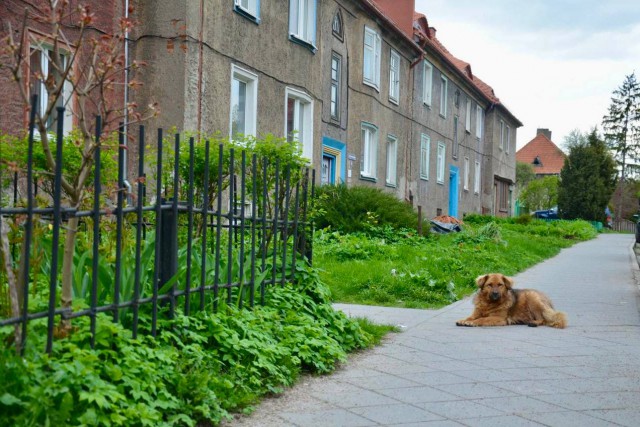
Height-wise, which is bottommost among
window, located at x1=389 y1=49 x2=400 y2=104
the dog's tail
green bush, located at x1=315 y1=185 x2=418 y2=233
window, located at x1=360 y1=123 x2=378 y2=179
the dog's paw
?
the dog's paw

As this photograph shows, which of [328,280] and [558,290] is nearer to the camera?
[328,280]

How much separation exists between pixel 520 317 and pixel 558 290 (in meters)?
4.28

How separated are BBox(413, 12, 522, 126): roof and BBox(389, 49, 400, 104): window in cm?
225

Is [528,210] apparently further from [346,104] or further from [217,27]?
[217,27]

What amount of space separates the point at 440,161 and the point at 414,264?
2235cm

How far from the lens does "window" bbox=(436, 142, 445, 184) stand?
34.7 meters

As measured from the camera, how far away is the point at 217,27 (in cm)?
1505

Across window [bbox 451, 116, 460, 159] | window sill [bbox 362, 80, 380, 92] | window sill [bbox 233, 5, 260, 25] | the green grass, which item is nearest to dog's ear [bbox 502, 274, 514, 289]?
the green grass

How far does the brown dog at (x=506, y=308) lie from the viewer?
8.80m

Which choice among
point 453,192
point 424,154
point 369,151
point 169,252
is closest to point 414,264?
point 169,252

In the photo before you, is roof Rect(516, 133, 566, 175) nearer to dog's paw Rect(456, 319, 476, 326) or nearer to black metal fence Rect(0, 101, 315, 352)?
dog's paw Rect(456, 319, 476, 326)

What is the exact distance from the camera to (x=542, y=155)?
94812 millimetres

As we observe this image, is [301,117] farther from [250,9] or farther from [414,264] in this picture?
[414,264]

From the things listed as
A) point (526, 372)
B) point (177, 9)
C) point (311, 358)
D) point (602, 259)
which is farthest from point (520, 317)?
point (602, 259)
